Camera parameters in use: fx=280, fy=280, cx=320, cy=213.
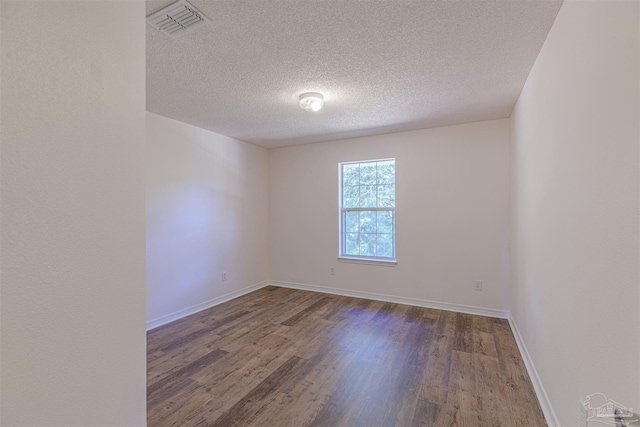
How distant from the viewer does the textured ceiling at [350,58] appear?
5.09 ft

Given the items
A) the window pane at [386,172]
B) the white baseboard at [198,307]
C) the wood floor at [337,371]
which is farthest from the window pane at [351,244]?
the white baseboard at [198,307]

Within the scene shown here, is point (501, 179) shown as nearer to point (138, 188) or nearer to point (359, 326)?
point (359, 326)

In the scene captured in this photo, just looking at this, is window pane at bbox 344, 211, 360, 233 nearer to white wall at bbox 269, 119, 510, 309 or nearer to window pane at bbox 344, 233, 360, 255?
window pane at bbox 344, 233, 360, 255

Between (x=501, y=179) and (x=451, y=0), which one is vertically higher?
(x=451, y=0)

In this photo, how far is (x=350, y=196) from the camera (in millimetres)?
4441

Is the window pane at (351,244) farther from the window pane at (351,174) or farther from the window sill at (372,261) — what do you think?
the window pane at (351,174)

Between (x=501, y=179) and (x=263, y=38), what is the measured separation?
310cm

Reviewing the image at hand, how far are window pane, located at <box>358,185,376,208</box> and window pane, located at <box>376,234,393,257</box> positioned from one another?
1.61ft

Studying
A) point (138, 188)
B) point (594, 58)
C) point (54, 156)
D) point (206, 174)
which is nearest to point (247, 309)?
point (206, 174)

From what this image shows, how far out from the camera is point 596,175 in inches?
44.3

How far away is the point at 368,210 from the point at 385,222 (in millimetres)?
313

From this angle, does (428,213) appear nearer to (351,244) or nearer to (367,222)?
(367,222)

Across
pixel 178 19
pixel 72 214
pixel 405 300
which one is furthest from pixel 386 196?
pixel 72 214

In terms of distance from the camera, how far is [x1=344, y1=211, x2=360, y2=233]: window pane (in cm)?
439
